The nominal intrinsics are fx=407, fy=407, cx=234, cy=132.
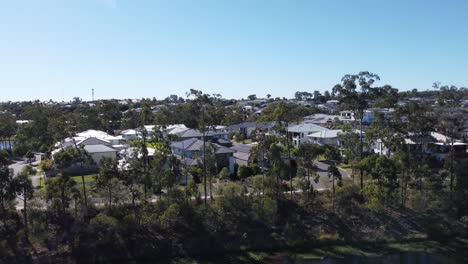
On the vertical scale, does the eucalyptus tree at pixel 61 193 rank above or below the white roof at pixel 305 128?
below

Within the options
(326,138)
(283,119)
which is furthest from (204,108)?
(326,138)

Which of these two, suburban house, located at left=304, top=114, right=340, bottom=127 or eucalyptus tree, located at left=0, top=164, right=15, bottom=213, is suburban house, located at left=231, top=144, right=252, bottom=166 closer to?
eucalyptus tree, located at left=0, top=164, right=15, bottom=213

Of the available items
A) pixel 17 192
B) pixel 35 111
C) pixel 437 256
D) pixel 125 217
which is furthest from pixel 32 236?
pixel 35 111

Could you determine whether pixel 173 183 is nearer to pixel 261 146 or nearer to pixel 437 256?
pixel 261 146

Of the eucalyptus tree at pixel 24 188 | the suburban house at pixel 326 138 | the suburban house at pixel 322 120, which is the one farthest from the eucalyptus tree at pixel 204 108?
the suburban house at pixel 322 120

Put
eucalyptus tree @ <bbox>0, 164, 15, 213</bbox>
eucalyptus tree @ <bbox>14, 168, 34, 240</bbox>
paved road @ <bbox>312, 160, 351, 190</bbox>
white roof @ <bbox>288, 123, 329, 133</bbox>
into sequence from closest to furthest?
eucalyptus tree @ <bbox>0, 164, 15, 213</bbox> → eucalyptus tree @ <bbox>14, 168, 34, 240</bbox> → paved road @ <bbox>312, 160, 351, 190</bbox> → white roof @ <bbox>288, 123, 329, 133</bbox>

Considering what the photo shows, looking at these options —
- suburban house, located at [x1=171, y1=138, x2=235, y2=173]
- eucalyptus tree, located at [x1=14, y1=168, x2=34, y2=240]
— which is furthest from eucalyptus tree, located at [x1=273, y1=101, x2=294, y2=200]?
eucalyptus tree, located at [x1=14, y1=168, x2=34, y2=240]

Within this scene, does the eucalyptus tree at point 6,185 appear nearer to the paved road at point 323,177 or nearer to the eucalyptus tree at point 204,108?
the eucalyptus tree at point 204,108

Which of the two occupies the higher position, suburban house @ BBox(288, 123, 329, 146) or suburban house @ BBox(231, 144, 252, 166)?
suburban house @ BBox(288, 123, 329, 146)
